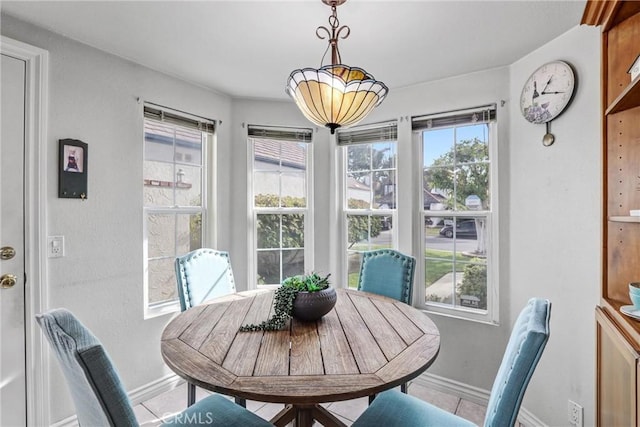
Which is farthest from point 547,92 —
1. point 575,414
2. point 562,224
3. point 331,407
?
point 331,407

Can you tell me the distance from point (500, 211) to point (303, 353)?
187 cm

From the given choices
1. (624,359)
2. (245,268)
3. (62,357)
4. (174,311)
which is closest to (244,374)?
(62,357)

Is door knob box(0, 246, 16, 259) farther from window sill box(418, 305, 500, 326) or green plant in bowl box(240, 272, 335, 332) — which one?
window sill box(418, 305, 500, 326)

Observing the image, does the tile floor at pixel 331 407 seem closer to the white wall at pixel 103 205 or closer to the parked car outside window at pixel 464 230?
the white wall at pixel 103 205

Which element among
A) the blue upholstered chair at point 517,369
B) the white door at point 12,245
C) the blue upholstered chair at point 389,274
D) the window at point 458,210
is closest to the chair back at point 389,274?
the blue upholstered chair at point 389,274

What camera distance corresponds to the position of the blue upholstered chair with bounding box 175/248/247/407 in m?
2.11

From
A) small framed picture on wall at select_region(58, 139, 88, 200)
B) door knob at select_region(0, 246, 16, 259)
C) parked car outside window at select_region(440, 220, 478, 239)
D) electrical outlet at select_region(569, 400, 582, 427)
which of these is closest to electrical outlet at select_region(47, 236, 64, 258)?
door knob at select_region(0, 246, 16, 259)

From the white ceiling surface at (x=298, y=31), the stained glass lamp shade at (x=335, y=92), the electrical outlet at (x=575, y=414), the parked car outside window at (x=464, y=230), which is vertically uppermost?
the white ceiling surface at (x=298, y=31)

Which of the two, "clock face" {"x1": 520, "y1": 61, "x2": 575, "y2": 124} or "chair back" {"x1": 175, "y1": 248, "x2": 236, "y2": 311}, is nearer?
"clock face" {"x1": 520, "y1": 61, "x2": 575, "y2": 124}

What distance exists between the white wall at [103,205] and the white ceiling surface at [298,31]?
14 centimetres

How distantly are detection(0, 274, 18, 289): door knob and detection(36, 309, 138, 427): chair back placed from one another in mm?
1220

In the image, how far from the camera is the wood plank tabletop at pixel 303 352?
1040 millimetres

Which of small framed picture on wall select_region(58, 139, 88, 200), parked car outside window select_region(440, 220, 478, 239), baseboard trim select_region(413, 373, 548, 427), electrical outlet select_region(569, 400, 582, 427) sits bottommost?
baseboard trim select_region(413, 373, 548, 427)

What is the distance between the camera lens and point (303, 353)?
128 cm
